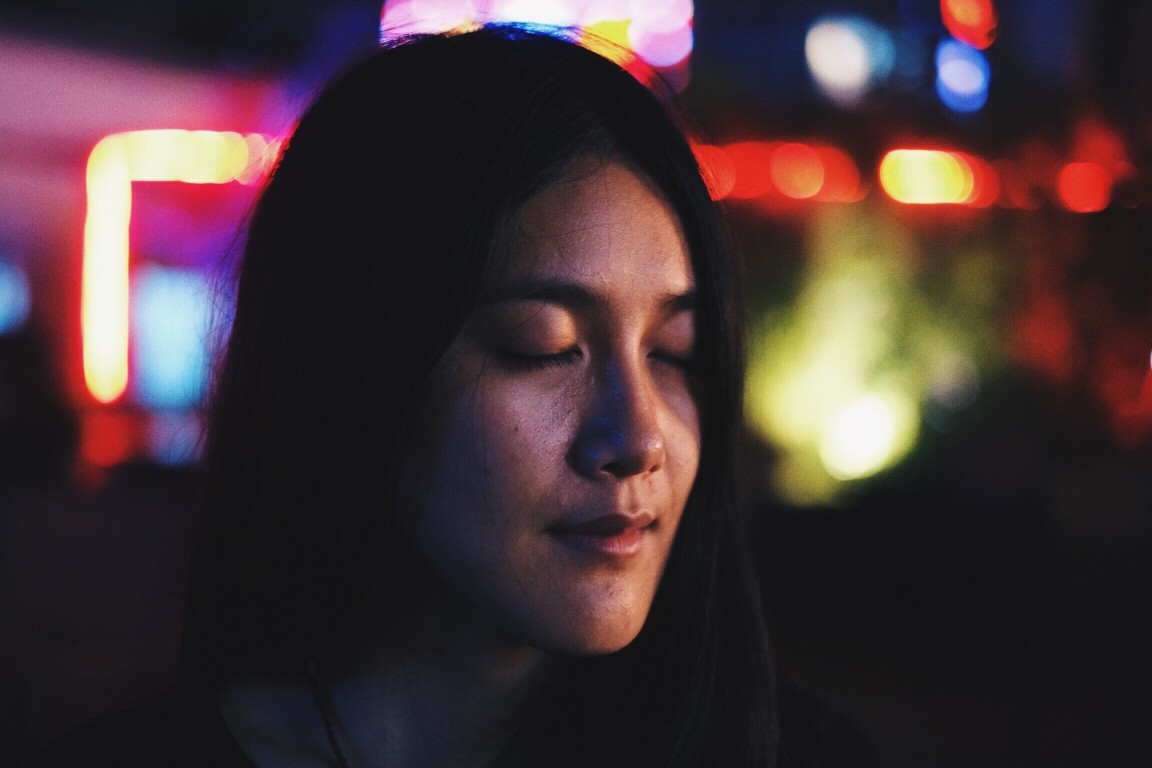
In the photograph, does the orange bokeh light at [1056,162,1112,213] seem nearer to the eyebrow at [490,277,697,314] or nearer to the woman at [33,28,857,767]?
the woman at [33,28,857,767]

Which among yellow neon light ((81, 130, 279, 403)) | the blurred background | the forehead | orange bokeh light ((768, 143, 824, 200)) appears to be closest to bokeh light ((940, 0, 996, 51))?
the blurred background

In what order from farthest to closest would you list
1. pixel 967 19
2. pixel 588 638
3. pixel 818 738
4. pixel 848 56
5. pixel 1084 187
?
pixel 848 56 < pixel 967 19 < pixel 1084 187 < pixel 818 738 < pixel 588 638

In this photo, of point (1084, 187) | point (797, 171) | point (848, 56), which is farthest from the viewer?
point (848, 56)

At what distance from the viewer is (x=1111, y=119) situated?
604 centimetres

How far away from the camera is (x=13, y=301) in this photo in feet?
22.9

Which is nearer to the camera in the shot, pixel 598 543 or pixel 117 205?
pixel 598 543

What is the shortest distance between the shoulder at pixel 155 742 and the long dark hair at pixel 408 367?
0.19 ft

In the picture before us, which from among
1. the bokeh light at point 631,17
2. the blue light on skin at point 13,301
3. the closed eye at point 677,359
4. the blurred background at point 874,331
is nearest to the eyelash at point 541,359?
the closed eye at point 677,359

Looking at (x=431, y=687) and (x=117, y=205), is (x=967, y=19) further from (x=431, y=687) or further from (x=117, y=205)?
(x=431, y=687)

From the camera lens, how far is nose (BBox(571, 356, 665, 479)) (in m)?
0.99

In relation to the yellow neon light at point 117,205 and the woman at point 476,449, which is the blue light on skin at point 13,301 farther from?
the woman at point 476,449

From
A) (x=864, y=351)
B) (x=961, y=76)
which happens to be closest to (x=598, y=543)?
(x=864, y=351)

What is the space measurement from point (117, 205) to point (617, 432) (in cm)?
616

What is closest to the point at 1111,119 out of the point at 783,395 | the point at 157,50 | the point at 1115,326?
the point at 1115,326
